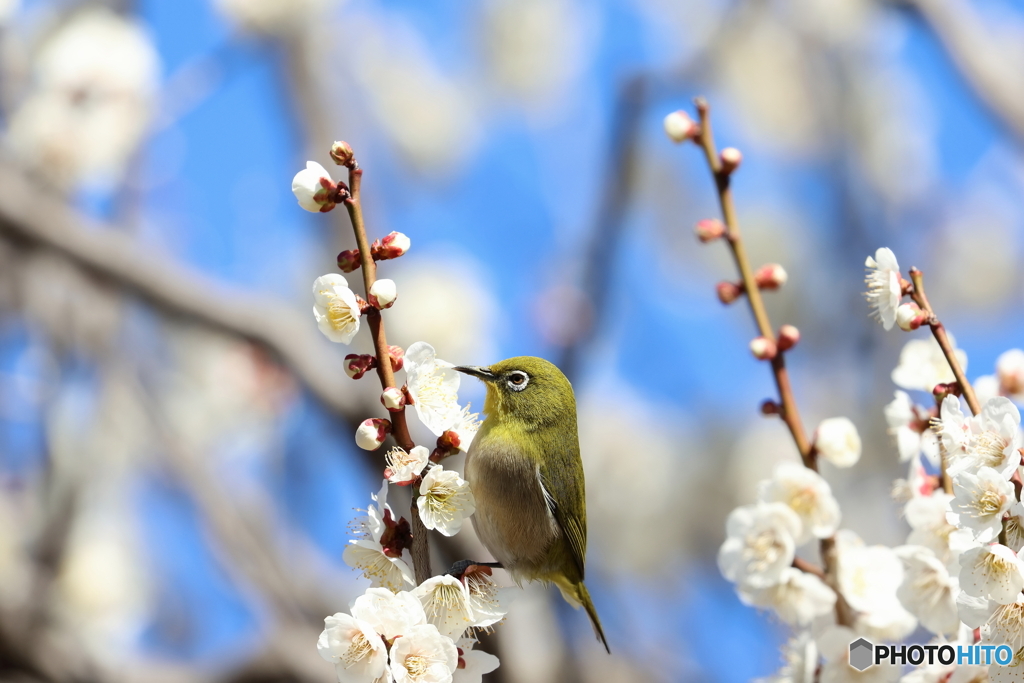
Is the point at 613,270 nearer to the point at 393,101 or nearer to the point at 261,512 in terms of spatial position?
the point at 261,512

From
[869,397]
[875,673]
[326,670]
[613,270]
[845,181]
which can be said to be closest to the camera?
[875,673]

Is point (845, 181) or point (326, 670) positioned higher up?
point (845, 181)

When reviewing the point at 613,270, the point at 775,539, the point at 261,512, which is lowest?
the point at 775,539

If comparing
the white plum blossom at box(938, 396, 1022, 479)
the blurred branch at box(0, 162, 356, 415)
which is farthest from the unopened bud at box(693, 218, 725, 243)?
the blurred branch at box(0, 162, 356, 415)

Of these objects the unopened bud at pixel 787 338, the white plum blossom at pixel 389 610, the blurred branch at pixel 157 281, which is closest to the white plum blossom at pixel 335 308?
the white plum blossom at pixel 389 610

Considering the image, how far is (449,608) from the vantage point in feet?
4.28

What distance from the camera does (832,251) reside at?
5844 mm

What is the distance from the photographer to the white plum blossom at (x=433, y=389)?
131 cm

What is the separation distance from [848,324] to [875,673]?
14.5 ft

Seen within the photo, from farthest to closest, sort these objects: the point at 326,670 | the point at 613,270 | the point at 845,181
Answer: the point at 845,181, the point at 613,270, the point at 326,670

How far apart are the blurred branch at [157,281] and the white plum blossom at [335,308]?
194 centimetres

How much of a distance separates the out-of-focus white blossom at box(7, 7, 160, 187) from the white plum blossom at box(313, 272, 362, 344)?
350 cm

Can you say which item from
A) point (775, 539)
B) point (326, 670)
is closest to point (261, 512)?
point (326, 670)
